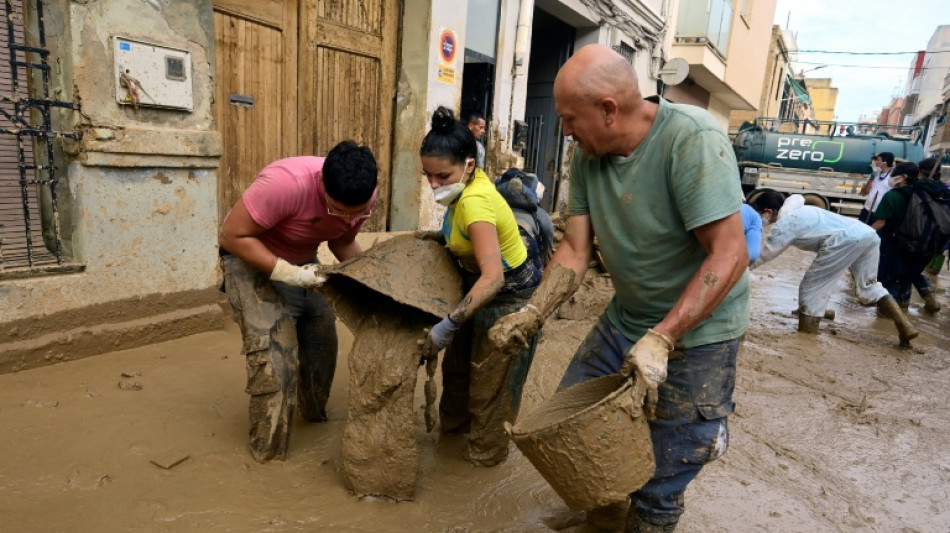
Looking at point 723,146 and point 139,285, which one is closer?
point 723,146

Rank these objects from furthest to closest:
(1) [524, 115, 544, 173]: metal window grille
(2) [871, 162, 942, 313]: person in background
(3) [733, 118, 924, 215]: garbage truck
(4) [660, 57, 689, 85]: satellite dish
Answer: (3) [733, 118, 924, 215]: garbage truck < (4) [660, 57, 689, 85]: satellite dish < (1) [524, 115, 544, 173]: metal window grille < (2) [871, 162, 942, 313]: person in background

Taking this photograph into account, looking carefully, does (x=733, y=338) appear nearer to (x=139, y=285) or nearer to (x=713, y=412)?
(x=713, y=412)

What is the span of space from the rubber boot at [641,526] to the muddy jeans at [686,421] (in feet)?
0.04

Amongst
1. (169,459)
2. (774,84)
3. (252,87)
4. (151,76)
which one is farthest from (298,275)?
(774,84)

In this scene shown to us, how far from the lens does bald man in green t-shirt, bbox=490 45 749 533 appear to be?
1.57 metres

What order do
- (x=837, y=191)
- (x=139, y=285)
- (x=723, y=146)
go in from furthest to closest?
1. (x=837, y=191)
2. (x=139, y=285)
3. (x=723, y=146)

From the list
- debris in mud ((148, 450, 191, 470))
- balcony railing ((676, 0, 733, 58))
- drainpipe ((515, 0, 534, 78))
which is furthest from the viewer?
balcony railing ((676, 0, 733, 58))

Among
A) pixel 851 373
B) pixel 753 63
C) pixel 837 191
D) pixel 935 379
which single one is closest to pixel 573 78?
pixel 851 373

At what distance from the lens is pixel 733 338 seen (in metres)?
1.79

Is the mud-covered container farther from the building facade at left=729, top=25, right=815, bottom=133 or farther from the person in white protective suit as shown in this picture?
the building facade at left=729, top=25, right=815, bottom=133

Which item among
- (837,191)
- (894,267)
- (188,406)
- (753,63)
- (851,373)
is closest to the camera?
(188,406)

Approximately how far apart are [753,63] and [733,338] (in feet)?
65.1

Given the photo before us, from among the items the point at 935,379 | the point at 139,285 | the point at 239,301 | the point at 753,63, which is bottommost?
the point at 935,379

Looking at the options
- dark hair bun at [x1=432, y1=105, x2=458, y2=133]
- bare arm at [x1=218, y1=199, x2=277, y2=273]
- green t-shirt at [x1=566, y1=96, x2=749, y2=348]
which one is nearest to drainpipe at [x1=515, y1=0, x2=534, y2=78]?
dark hair bun at [x1=432, y1=105, x2=458, y2=133]
